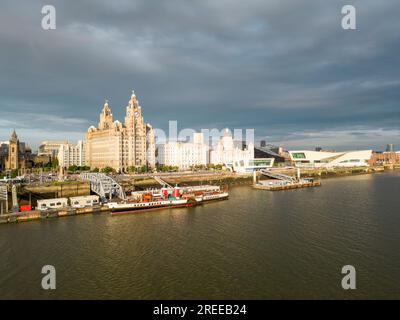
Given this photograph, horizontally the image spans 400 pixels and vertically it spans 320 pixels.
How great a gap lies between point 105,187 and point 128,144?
50414 mm

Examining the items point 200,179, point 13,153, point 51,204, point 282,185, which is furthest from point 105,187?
point 13,153

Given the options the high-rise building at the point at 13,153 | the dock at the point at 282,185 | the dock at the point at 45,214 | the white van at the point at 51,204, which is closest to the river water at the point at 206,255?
the dock at the point at 45,214

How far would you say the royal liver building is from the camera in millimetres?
99750

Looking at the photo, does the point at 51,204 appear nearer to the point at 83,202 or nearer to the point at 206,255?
the point at 83,202

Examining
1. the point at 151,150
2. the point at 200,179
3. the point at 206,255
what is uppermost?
the point at 151,150

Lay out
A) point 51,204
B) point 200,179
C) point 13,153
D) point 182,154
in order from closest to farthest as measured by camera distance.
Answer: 1. point 51,204
2. point 200,179
3. point 13,153
4. point 182,154

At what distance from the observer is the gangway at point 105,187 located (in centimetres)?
5122

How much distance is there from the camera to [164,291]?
18.7m

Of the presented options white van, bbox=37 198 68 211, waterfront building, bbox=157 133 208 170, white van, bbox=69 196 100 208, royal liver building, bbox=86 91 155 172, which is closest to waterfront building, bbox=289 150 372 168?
waterfront building, bbox=157 133 208 170

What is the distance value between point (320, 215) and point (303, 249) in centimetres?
1483

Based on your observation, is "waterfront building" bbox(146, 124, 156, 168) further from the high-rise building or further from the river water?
the river water

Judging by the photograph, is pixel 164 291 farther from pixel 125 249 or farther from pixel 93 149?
pixel 93 149

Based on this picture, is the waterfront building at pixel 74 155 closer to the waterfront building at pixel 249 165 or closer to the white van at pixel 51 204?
the waterfront building at pixel 249 165

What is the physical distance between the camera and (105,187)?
52.4 meters
